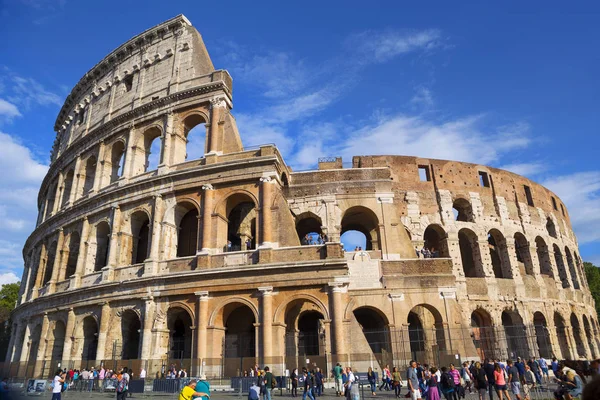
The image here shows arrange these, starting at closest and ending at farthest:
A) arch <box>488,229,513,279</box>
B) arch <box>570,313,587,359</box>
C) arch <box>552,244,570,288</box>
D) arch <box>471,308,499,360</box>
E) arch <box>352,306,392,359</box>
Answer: arch <box>352,306,392,359</box>, arch <box>471,308,499,360</box>, arch <box>488,229,513,279</box>, arch <box>570,313,587,359</box>, arch <box>552,244,570,288</box>

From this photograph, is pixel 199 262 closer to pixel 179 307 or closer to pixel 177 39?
pixel 179 307

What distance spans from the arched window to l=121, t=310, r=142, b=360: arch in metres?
3.30

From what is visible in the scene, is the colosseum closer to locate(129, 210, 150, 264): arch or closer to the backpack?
locate(129, 210, 150, 264): arch

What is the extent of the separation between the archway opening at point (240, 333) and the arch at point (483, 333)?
30.9 feet

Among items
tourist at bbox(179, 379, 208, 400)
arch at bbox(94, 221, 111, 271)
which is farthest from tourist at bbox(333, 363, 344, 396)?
arch at bbox(94, 221, 111, 271)

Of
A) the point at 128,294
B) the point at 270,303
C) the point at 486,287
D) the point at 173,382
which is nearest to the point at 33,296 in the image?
the point at 128,294

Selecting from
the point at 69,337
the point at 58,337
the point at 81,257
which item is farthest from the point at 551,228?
the point at 58,337

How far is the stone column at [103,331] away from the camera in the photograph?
16.9m

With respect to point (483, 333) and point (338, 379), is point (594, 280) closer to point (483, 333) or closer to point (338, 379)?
point (483, 333)

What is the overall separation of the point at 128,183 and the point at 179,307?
22.4 feet

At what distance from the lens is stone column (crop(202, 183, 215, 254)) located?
55.0 ft

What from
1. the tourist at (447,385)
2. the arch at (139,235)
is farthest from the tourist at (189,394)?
the arch at (139,235)

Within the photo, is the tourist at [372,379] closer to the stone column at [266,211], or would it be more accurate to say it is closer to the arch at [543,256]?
the stone column at [266,211]

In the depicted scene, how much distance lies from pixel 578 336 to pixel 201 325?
76.5 ft
